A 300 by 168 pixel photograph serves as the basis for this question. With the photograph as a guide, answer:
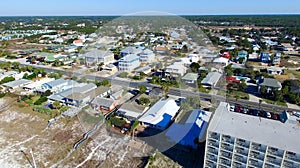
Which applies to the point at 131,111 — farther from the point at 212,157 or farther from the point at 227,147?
the point at 227,147

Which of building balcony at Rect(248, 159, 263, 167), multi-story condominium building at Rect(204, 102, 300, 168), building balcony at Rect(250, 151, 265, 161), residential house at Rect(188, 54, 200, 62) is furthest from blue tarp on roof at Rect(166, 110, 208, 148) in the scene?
residential house at Rect(188, 54, 200, 62)

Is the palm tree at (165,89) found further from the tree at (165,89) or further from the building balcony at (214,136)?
the building balcony at (214,136)

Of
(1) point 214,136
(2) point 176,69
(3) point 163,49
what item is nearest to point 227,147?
(1) point 214,136

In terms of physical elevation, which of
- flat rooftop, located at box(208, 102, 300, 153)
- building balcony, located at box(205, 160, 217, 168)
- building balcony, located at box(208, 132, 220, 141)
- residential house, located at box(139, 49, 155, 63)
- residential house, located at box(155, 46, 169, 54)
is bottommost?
building balcony, located at box(205, 160, 217, 168)

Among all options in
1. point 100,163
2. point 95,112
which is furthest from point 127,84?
point 100,163

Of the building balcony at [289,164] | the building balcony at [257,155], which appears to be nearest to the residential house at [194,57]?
the building balcony at [257,155]

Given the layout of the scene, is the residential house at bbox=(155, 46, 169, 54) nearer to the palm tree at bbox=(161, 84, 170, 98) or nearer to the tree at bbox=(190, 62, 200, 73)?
the tree at bbox=(190, 62, 200, 73)
